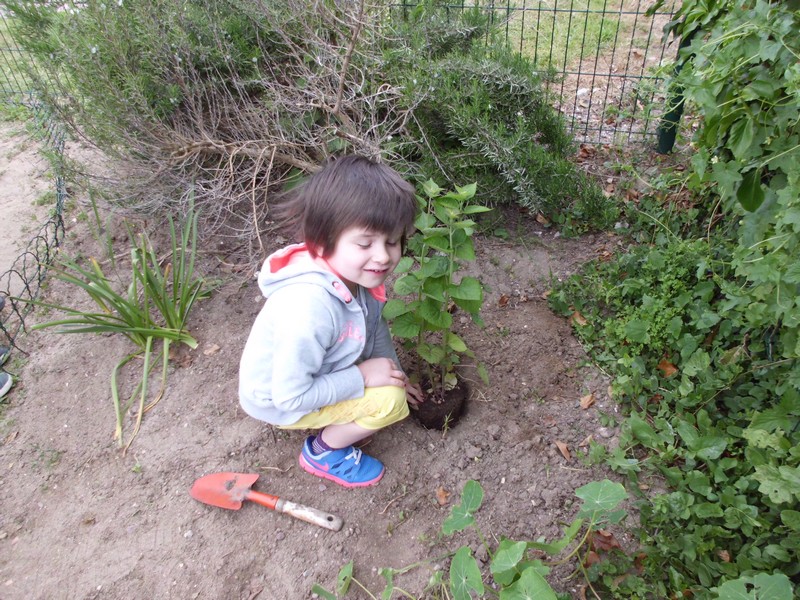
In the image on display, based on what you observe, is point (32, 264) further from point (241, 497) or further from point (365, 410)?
point (365, 410)

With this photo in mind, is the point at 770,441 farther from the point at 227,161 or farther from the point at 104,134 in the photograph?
the point at 104,134

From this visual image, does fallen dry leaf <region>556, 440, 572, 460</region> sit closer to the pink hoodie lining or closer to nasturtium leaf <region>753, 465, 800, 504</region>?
nasturtium leaf <region>753, 465, 800, 504</region>

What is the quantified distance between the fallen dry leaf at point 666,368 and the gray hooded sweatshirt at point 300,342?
53.5 inches

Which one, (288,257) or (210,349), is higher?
(288,257)

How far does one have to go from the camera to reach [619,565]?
1951mm

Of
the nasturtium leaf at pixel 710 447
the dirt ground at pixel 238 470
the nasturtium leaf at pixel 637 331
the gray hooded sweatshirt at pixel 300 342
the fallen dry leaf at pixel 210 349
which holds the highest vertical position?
the gray hooded sweatshirt at pixel 300 342

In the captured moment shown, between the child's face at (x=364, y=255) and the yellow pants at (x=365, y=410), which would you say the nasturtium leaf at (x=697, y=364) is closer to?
the yellow pants at (x=365, y=410)

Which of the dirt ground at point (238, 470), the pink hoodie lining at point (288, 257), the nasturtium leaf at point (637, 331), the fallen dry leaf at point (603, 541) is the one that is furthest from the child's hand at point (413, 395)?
the nasturtium leaf at point (637, 331)

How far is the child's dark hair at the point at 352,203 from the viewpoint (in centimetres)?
189

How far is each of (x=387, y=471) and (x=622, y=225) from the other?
199 centimetres

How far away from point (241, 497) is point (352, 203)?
1.24 m

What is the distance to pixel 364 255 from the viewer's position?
1.94m

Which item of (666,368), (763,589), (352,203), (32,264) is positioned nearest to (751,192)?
(666,368)

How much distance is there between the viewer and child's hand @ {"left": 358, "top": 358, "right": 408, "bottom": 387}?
218 centimetres
